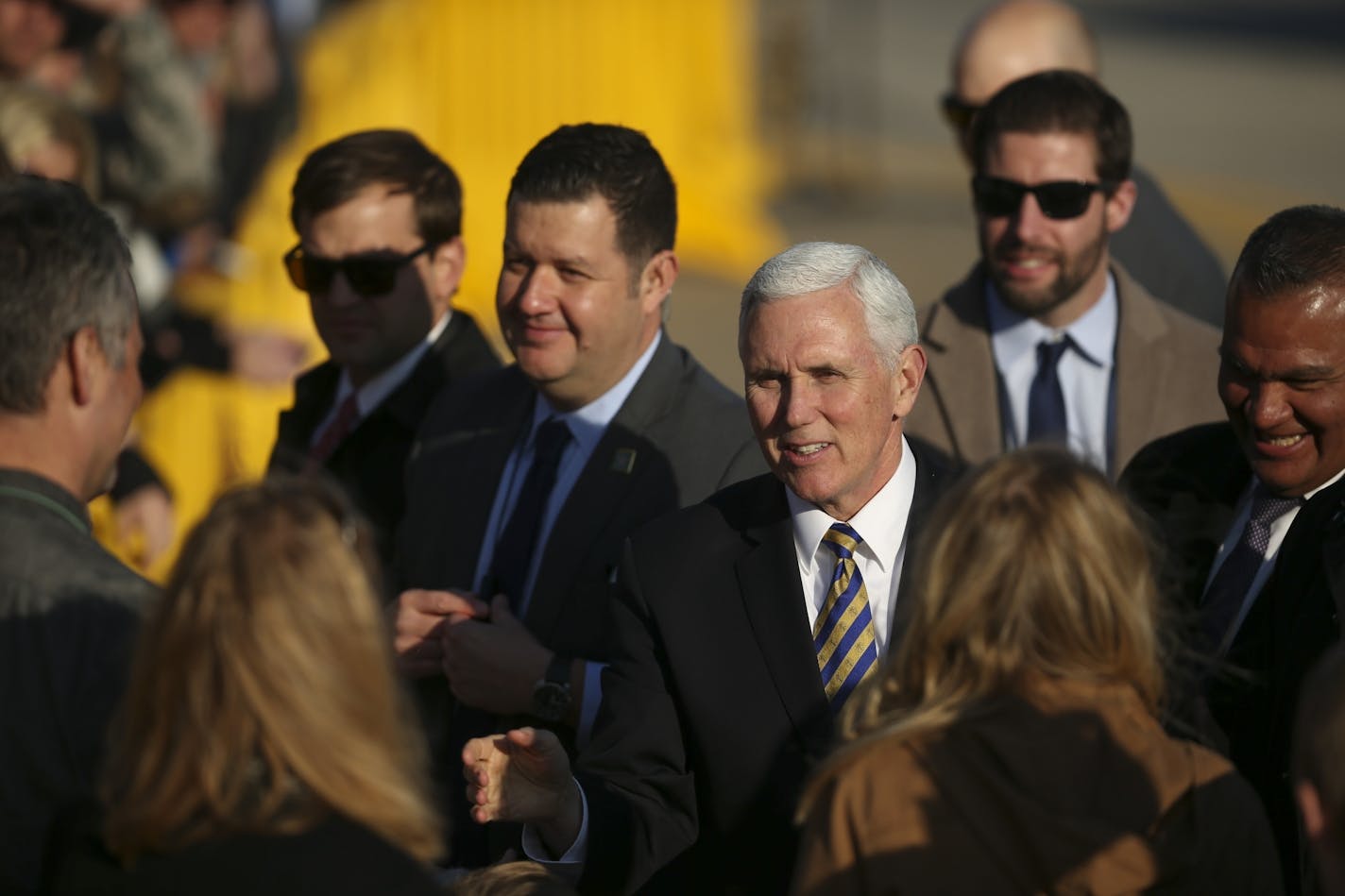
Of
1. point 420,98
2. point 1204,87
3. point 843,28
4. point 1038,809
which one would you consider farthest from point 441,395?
point 843,28

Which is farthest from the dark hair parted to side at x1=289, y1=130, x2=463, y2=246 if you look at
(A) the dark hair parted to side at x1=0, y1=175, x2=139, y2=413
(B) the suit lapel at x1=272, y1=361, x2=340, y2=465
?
(A) the dark hair parted to side at x1=0, y1=175, x2=139, y2=413

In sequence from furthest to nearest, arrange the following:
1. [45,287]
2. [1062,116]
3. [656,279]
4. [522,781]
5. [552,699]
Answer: [1062,116] < [656,279] < [552,699] < [522,781] < [45,287]

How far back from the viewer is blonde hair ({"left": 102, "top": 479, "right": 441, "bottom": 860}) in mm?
2445

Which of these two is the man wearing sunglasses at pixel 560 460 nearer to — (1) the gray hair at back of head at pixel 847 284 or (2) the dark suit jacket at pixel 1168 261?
(1) the gray hair at back of head at pixel 847 284

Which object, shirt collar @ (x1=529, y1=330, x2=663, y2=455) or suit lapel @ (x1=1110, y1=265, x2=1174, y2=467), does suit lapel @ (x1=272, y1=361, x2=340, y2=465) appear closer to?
shirt collar @ (x1=529, y1=330, x2=663, y2=455)

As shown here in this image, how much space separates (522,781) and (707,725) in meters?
0.38

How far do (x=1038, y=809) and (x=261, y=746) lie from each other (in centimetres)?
111

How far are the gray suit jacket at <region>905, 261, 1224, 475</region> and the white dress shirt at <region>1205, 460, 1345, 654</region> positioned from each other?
0.84 metres

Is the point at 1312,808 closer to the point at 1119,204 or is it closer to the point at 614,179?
the point at 614,179

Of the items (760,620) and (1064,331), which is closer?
(760,620)

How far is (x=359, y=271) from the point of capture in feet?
16.5

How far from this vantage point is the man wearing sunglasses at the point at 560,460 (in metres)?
4.23

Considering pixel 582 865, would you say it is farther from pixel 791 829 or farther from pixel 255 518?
pixel 255 518

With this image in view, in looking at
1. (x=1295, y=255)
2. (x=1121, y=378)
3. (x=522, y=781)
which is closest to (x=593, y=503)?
(x=522, y=781)
